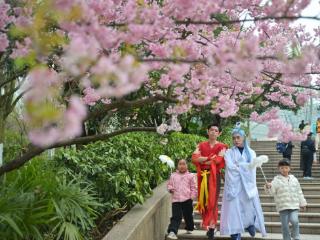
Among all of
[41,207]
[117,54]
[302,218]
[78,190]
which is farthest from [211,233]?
[117,54]

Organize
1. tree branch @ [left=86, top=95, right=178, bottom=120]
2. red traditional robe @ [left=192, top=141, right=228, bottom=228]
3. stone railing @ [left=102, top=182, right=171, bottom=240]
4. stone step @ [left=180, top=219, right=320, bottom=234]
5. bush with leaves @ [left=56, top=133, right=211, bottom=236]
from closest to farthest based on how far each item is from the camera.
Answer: tree branch @ [left=86, top=95, right=178, bottom=120]
stone railing @ [left=102, top=182, right=171, bottom=240]
bush with leaves @ [left=56, top=133, right=211, bottom=236]
red traditional robe @ [left=192, top=141, right=228, bottom=228]
stone step @ [left=180, top=219, right=320, bottom=234]

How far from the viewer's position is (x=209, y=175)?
6.91m

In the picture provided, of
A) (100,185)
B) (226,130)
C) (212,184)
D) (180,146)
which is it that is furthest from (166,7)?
(226,130)

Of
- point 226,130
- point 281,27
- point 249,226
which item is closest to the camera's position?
point 281,27

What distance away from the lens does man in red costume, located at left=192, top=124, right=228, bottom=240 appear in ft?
22.3

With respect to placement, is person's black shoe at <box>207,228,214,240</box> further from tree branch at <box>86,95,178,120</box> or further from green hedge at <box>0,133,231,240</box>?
tree branch at <box>86,95,178,120</box>

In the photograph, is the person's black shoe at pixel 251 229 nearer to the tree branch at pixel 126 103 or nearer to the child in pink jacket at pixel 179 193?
the child in pink jacket at pixel 179 193

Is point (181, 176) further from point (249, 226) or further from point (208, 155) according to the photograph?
point (249, 226)

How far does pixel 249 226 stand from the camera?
6688 millimetres

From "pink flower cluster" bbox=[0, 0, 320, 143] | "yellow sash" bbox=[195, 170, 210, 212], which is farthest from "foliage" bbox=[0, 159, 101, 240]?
"yellow sash" bbox=[195, 170, 210, 212]

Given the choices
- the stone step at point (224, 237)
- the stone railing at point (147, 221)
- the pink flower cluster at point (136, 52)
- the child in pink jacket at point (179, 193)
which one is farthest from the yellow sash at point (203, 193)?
the pink flower cluster at point (136, 52)

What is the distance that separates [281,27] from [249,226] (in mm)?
2554

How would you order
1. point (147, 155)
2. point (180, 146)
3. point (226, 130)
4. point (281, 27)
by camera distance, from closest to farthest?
point (281, 27) < point (147, 155) < point (180, 146) < point (226, 130)

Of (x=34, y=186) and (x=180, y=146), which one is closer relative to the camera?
(x=34, y=186)
